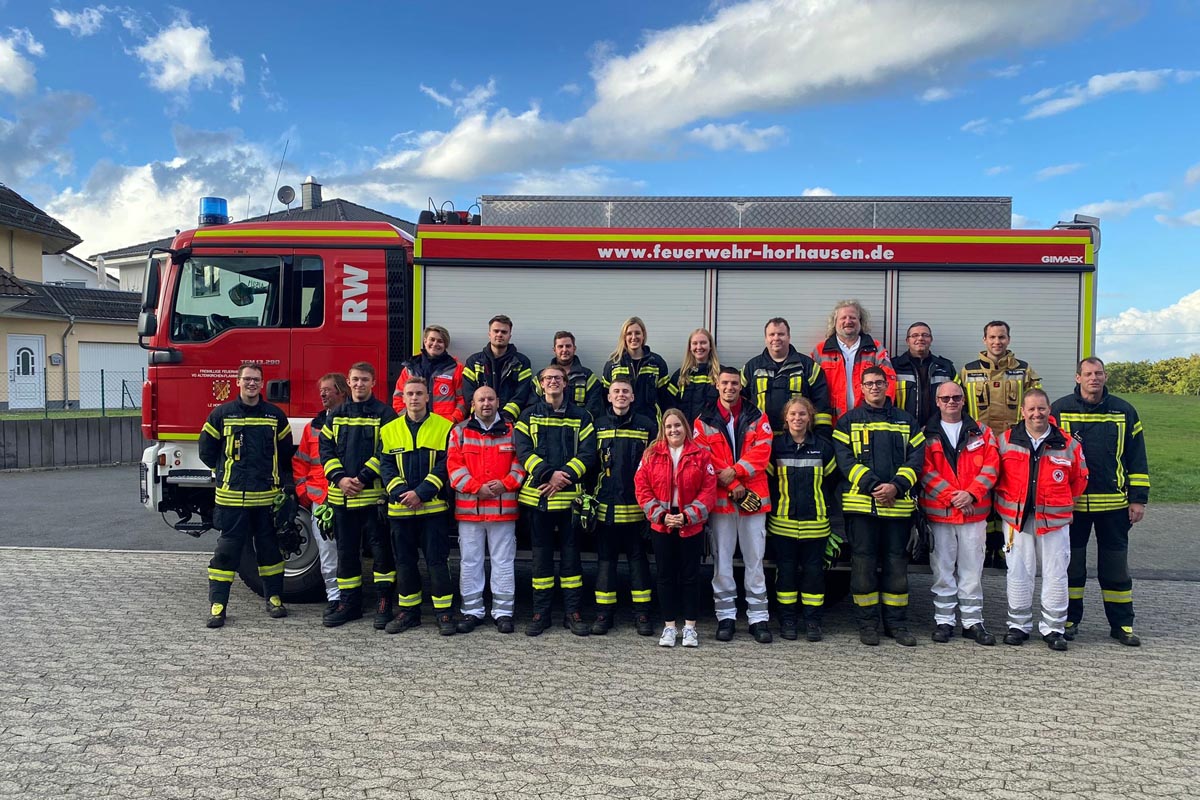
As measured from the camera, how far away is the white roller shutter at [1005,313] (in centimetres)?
594

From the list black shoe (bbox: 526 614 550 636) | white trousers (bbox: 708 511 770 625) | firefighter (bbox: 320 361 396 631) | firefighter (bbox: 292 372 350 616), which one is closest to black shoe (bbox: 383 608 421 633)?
firefighter (bbox: 320 361 396 631)

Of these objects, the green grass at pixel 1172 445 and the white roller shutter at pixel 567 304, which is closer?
the white roller shutter at pixel 567 304

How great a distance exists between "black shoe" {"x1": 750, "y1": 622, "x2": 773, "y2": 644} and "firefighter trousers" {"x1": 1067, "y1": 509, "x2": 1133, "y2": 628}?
1.99 meters

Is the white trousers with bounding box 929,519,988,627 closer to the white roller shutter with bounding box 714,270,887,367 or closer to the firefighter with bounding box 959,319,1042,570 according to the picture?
the firefighter with bounding box 959,319,1042,570

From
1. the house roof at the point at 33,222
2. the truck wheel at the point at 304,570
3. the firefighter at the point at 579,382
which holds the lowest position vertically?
the truck wheel at the point at 304,570

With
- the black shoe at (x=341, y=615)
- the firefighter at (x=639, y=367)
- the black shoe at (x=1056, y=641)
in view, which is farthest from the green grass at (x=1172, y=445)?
the black shoe at (x=341, y=615)

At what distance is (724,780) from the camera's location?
3451 millimetres

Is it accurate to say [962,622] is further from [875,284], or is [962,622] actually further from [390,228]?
[390,228]

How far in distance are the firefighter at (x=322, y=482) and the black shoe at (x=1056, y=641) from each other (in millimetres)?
4739

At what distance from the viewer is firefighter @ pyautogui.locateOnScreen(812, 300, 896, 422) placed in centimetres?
568

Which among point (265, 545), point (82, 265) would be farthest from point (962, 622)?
point (82, 265)

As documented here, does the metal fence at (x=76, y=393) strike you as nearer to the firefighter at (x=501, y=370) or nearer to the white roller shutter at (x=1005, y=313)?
the firefighter at (x=501, y=370)

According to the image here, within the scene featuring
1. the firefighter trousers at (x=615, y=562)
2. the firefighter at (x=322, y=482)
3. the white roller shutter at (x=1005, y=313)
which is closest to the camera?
the firefighter trousers at (x=615, y=562)

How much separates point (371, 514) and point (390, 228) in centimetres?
224
